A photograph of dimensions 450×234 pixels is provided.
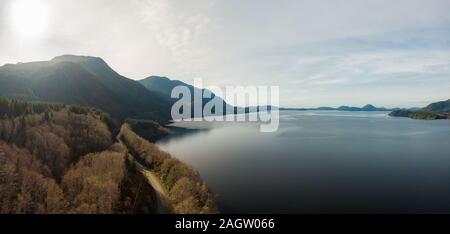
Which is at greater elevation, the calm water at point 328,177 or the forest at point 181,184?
the forest at point 181,184

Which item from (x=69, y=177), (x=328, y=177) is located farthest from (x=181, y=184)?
(x=328, y=177)

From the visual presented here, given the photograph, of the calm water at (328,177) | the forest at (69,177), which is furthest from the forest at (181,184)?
the calm water at (328,177)

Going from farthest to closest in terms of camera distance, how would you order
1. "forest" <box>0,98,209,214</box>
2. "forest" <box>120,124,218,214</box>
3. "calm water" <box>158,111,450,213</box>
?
"calm water" <box>158,111,450,213</box> < "forest" <box>120,124,218,214</box> < "forest" <box>0,98,209,214</box>

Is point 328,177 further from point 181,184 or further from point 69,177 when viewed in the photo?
point 69,177

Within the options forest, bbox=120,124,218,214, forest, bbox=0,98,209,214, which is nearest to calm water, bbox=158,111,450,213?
forest, bbox=120,124,218,214

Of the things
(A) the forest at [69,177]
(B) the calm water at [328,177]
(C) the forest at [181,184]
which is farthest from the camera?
(B) the calm water at [328,177]

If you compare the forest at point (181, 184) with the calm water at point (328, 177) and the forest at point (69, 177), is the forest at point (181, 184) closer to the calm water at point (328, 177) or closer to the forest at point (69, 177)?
the forest at point (69, 177)

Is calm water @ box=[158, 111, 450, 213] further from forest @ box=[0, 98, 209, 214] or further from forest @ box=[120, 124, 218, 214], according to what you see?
forest @ box=[0, 98, 209, 214]
